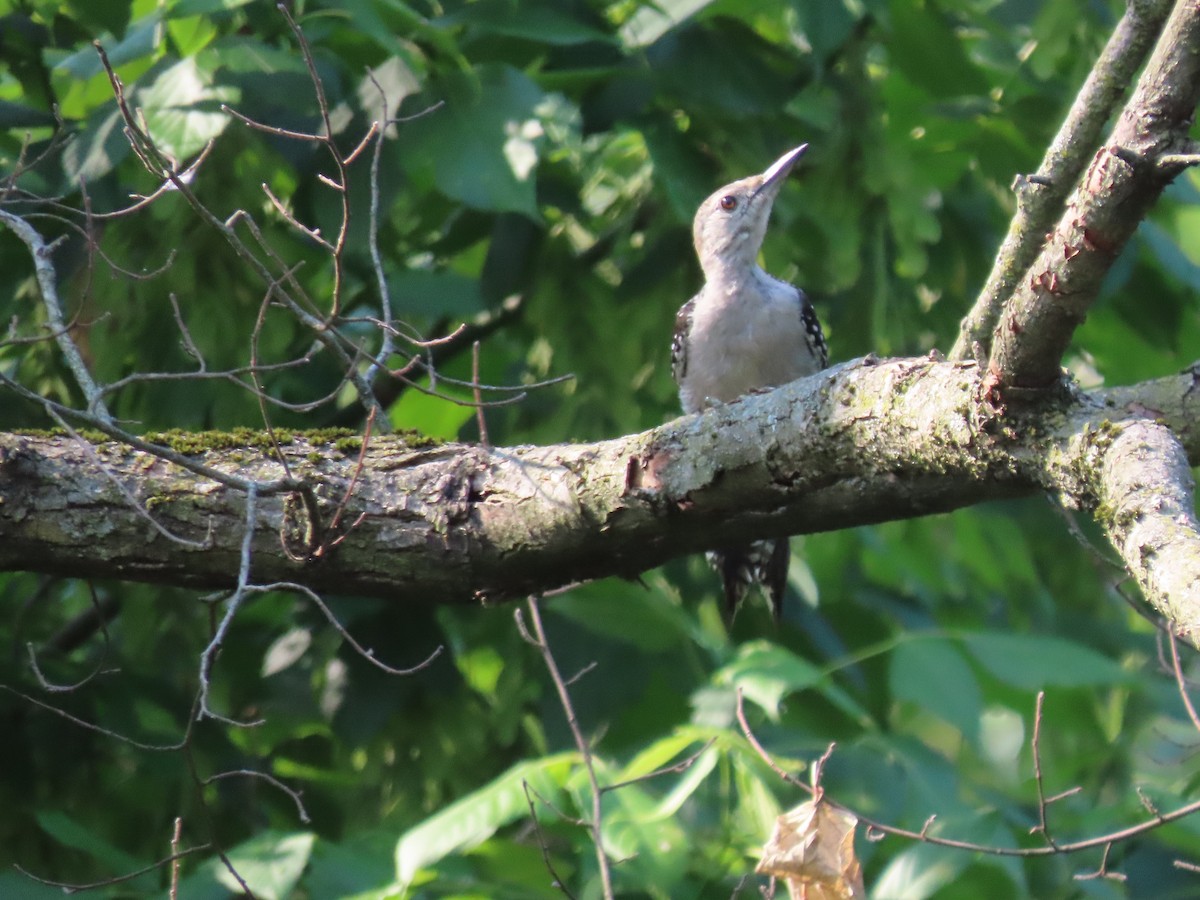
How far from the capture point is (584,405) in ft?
17.1

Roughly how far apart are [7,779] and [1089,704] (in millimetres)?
5067

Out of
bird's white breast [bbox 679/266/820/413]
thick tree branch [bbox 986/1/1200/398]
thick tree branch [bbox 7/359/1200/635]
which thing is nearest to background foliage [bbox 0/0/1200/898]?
bird's white breast [bbox 679/266/820/413]

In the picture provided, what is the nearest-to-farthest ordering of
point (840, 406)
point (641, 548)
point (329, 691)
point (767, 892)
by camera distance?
point (840, 406), point (641, 548), point (767, 892), point (329, 691)

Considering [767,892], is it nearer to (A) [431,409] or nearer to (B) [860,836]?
(B) [860,836]

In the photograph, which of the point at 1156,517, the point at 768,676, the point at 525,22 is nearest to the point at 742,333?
the point at 525,22

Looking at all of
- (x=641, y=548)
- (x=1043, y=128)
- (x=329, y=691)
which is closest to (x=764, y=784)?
(x=641, y=548)

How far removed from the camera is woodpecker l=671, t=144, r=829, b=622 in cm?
593

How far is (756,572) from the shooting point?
19.2ft

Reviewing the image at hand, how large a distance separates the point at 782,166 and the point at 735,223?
1.93 ft

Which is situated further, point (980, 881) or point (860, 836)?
point (860, 836)

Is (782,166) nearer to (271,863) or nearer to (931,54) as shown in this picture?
(931,54)

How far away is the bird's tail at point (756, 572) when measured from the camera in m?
5.69

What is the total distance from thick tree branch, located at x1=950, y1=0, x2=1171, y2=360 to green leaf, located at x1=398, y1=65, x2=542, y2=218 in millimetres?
1942

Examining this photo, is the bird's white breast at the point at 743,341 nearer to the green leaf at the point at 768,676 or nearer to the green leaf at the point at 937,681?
the green leaf at the point at 937,681
